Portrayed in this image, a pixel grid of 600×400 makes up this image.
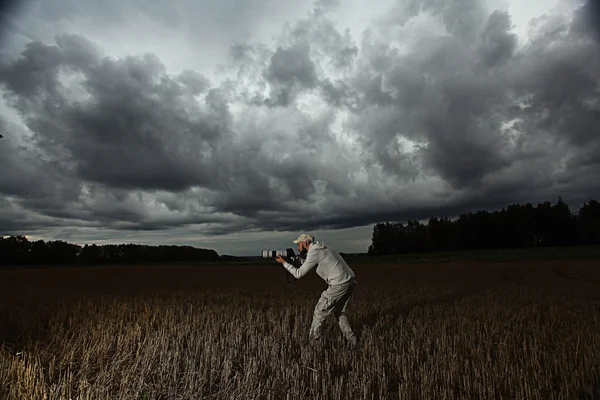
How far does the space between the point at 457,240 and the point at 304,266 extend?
302 feet

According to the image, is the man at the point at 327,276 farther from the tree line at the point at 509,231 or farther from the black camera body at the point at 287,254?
the tree line at the point at 509,231

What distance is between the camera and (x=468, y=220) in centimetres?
9544

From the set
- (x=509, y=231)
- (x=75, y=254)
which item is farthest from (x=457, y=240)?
(x=75, y=254)

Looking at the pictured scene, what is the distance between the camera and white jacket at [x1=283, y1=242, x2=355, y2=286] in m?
7.92

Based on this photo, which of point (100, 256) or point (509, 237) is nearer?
point (100, 256)

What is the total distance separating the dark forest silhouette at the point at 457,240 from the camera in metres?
75.8

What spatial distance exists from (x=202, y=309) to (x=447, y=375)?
27.7 ft

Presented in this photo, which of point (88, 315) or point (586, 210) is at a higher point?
point (586, 210)

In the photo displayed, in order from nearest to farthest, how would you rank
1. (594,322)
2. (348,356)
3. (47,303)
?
(348,356)
(594,322)
(47,303)

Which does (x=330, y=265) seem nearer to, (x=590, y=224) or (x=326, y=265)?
(x=326, y=265)

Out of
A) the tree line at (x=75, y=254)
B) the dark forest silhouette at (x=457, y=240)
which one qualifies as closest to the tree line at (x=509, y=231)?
the dark forest silhouette at (x=457, y=240)

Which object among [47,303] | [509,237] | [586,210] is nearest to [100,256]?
[47,303]

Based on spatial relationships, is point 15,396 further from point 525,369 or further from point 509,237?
point 509,237

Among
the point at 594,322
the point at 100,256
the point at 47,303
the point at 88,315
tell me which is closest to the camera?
the point at 594,322
